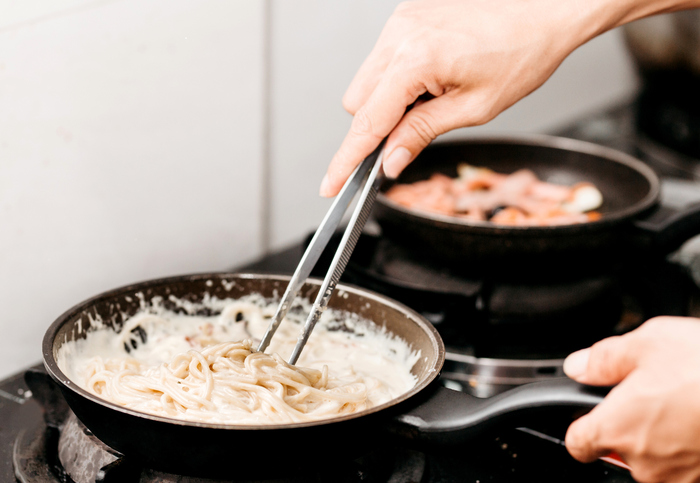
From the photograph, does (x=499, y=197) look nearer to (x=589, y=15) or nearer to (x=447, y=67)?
(x=589, y=15)

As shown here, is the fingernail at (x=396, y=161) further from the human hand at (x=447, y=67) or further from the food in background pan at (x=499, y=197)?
the food in background pan at (x=499, y=197)

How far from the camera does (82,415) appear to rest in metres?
0.85

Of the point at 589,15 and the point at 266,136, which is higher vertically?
the point at 589,15

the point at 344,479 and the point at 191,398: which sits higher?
the point at 191,398

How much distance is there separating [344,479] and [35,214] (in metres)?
0.73

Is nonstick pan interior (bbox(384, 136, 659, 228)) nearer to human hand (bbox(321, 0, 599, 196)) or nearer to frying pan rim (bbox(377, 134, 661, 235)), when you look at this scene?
frying pan rim (bbox(377, 134, 661, 235))

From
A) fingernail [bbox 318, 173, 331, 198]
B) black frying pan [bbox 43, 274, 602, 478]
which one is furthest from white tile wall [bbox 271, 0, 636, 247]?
black frying pan [bbox 43, 274, 602, 478]

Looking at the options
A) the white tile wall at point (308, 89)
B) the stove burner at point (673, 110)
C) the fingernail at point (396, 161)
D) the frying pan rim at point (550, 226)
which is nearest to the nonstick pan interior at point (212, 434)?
the fingernail at point (396, 161)

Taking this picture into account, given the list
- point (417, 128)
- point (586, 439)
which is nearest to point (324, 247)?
point (417, 128)

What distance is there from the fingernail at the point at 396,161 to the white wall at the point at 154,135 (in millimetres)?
550

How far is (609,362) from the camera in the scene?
0.77 meters

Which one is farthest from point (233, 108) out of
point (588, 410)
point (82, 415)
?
point (588, 410)

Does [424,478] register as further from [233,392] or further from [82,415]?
[82,415]

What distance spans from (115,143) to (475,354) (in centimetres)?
82
